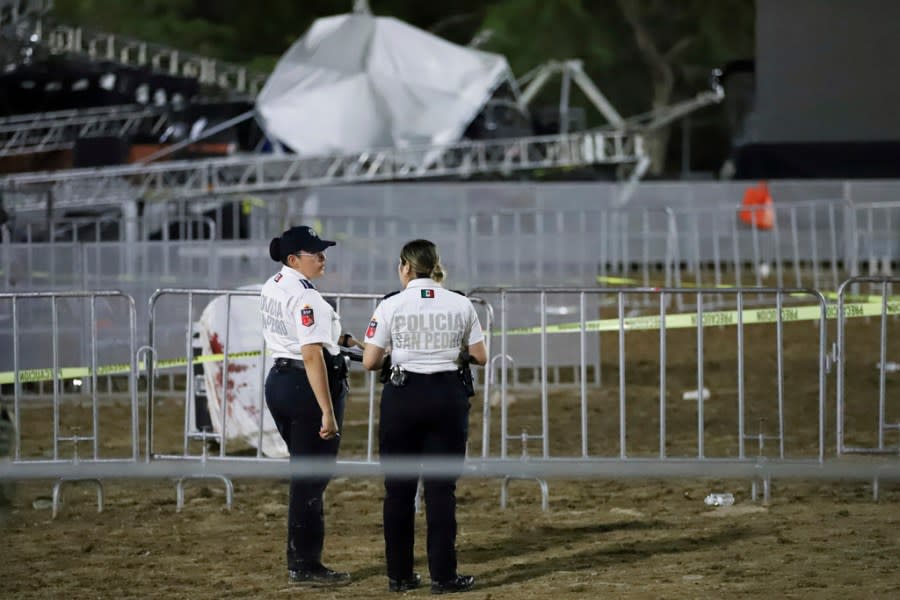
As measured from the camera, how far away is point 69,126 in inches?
1093

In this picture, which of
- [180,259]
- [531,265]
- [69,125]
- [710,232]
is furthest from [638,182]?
[180,259]

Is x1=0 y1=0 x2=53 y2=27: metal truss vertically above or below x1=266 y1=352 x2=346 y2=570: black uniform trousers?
above

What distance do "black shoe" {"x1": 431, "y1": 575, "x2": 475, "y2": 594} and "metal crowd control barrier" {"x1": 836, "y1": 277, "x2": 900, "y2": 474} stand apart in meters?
2.99

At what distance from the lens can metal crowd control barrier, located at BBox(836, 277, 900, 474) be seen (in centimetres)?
953

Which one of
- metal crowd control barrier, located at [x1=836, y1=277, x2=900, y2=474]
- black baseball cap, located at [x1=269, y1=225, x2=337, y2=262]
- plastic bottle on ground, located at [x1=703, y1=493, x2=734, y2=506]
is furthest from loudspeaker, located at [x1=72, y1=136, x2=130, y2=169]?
black baseball cap, located at [x1=269, y1=225, x2=337, y2=262]

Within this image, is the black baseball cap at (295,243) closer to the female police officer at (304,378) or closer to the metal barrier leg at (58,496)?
the female police officer at (304,378)

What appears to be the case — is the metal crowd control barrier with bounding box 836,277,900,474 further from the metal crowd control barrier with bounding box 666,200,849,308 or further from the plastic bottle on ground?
the metal crowd control barrier with bounding box 666,200,849,308

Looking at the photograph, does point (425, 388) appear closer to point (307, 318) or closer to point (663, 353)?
point (307, 318)

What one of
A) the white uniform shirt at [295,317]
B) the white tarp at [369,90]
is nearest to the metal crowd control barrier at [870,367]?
the white uniform shirt at [295,317]

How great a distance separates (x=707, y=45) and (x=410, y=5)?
9.52 metres

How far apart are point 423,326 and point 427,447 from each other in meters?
0.56

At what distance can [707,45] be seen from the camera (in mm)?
45844

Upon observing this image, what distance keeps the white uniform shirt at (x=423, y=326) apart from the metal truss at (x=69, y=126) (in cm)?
1995

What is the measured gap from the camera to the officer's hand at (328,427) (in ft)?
24.0
